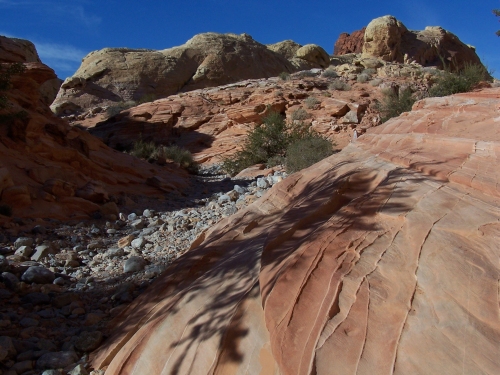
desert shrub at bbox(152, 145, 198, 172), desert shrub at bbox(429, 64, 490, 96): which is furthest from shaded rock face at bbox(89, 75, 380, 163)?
desert shrub at bbox(429, 64, 490, 96)

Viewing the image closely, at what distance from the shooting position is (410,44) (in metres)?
37.7

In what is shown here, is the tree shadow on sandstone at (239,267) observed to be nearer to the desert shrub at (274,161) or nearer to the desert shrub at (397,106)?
the desert shrub at (274,161)

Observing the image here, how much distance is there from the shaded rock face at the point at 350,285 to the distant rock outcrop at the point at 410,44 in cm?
3138

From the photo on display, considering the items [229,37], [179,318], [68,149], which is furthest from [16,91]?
[229,37]

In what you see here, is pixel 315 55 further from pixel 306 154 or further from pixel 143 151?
pixel 306 154

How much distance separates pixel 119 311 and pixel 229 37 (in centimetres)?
3519

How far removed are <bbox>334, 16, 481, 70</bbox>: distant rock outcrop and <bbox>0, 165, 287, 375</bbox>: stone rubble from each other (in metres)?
30.2

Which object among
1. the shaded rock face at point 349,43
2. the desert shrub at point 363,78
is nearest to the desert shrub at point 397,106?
the desert shrub at point 363,78

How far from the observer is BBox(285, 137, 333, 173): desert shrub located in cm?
941

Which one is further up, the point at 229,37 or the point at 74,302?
the point at 229,37

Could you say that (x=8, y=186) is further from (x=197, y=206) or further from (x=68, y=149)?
(x=197, y=206)

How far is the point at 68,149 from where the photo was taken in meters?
8.46

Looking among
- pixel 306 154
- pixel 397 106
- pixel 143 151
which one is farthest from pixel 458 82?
pixel 143 151

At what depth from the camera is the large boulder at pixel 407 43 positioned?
3434 centimetres
